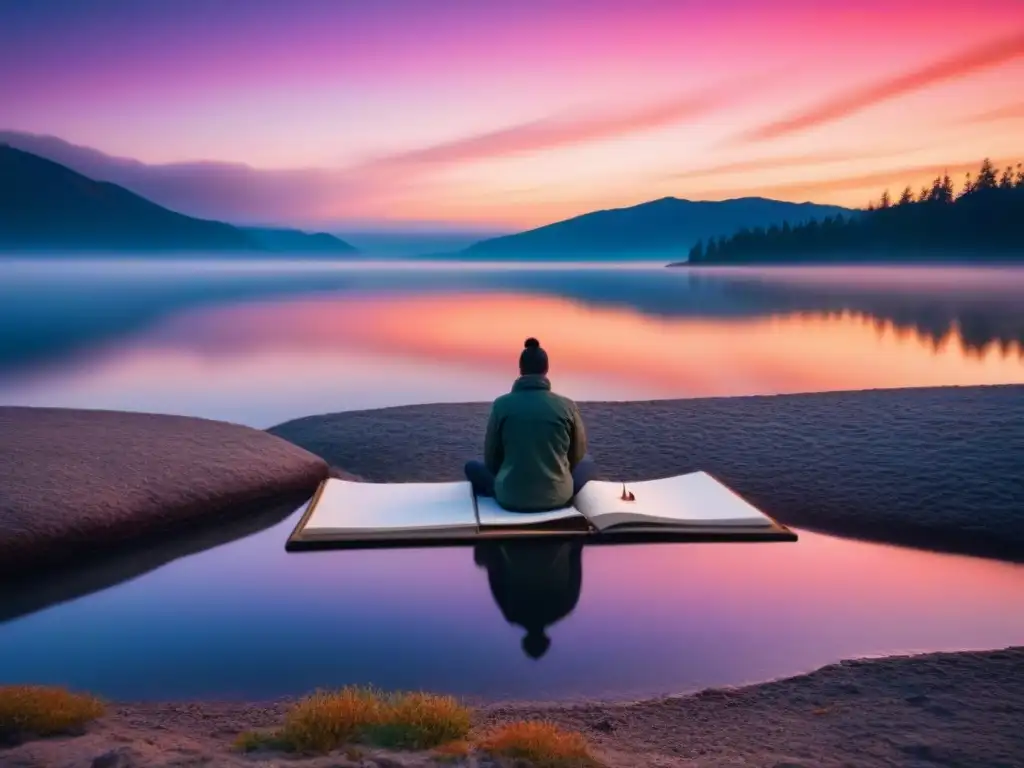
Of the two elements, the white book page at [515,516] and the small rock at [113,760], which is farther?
the white book page at [515,516]

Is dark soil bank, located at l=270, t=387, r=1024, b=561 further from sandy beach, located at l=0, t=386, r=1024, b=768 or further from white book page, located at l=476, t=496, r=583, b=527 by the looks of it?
white book page, located at l=476, t=496, r=583, b=527

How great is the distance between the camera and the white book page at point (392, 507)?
850cm

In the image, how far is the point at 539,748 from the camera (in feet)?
13.8

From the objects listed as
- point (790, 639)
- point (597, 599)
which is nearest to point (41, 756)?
point (597, 599)

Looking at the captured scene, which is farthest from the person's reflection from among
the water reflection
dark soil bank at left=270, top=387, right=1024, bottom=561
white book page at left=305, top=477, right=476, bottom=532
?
the water reflection

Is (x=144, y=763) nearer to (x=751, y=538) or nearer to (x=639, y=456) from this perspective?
(x=751, y=538)

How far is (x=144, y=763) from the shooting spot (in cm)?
409

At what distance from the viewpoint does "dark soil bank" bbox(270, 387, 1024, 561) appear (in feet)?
30.4

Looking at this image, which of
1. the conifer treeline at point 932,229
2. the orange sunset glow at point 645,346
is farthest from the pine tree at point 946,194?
the orange sunset glow at point 645,346

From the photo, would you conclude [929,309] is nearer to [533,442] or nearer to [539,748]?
[533,442]

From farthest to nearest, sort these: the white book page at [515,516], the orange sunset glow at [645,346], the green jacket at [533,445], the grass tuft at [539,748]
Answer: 1. the orange sunset glow at [645,346]
2. the white book page at [515,516]
3. the green jacket at [533,445]
4. the grass tuft at [539,748]

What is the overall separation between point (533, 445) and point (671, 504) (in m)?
1.73

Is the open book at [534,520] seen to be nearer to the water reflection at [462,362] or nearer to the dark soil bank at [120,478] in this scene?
the dark soil bank at [120,478]

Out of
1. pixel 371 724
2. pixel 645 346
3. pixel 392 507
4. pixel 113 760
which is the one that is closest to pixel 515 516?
pixel 392 507
